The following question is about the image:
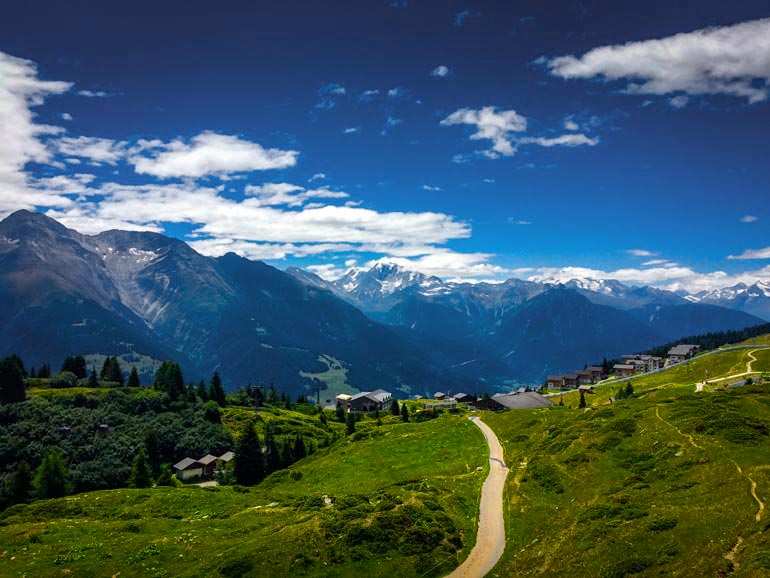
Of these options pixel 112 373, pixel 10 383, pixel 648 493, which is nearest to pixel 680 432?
pixel 648 493

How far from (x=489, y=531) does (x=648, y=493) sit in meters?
14.3

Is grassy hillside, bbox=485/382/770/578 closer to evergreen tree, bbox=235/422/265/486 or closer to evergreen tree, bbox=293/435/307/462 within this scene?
evergreen tree, bbox=235/422/265/486

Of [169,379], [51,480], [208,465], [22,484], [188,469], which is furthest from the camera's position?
[169,379]

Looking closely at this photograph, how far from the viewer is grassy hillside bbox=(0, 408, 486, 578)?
126ft

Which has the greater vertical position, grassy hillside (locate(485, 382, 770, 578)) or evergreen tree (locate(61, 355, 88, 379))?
evergreen tree (locate(61, 355, 88, 379))

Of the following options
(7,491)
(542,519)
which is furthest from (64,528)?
(542,519)

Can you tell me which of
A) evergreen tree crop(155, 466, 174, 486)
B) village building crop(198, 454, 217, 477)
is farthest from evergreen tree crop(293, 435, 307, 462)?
evergreen tree crop(155, 466, 174, 486)

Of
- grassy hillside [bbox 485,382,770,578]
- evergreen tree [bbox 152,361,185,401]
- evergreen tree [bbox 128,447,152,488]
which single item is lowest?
evergreen tree [bbox 128,447,152,488]

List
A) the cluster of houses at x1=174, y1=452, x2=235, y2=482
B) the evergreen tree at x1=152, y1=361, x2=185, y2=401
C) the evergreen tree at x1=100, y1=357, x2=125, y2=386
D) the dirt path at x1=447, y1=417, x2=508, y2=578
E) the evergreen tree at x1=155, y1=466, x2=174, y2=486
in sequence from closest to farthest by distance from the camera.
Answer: the dirt path at x1=447, y1=417, x2=508, y2=578, the evergreen tree at x1=155, y1=466, x2=174, y2=486, the cluster of houses at x1=174, y1=452, x2=235, y2=482, the evergreen tree at x1=152, y1=361, x2=185, y2=401, the evergreen tree at x1=100, y1=357, x2=125, y2=386

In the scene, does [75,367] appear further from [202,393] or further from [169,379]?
[202,393]

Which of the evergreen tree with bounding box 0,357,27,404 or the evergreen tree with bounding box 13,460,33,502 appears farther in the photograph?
the evergreen tree with bounding box 0,357,27,404

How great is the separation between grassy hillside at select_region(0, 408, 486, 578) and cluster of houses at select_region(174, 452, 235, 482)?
4184 cm

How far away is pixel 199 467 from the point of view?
113188 mm

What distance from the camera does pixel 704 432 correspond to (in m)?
54.4
